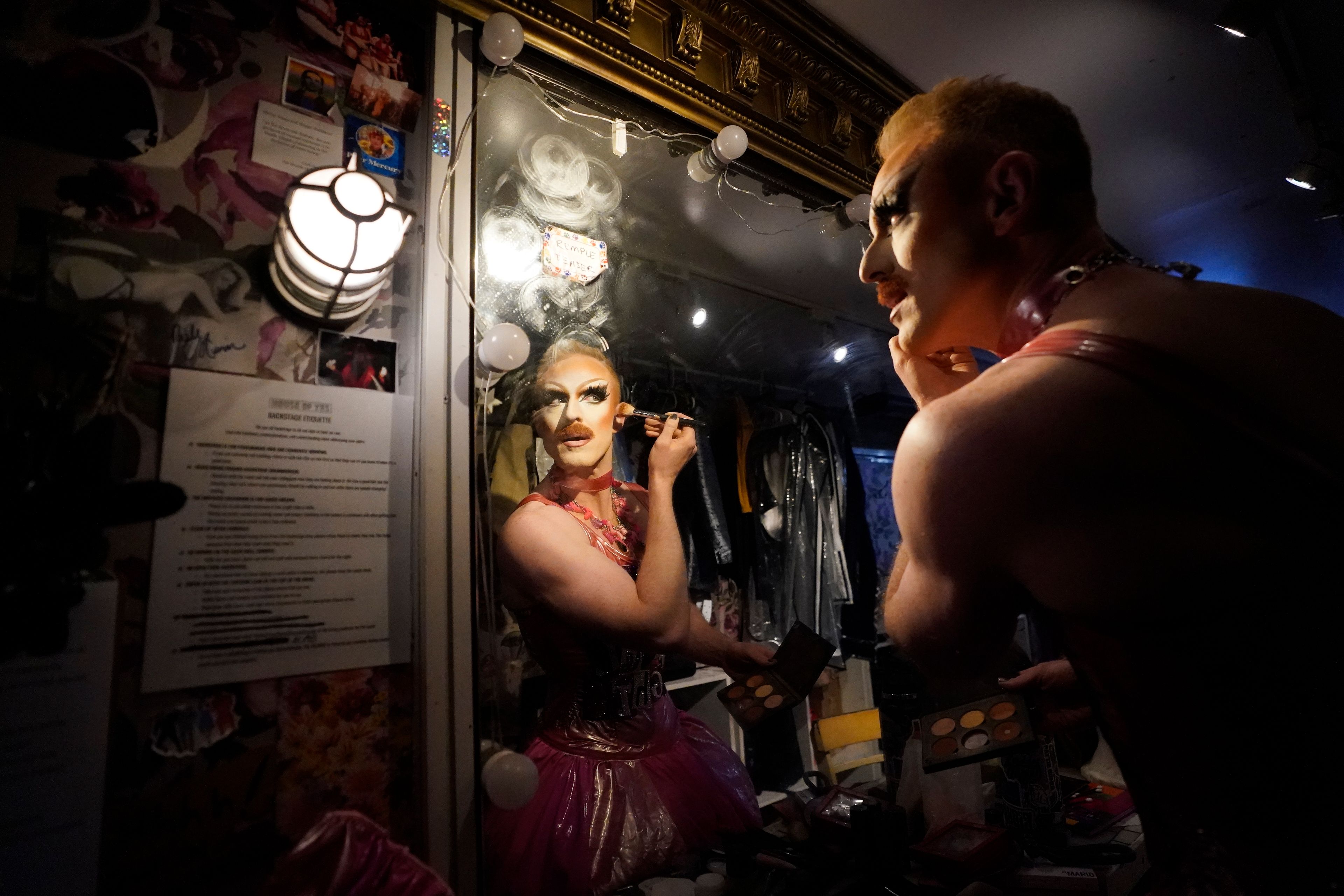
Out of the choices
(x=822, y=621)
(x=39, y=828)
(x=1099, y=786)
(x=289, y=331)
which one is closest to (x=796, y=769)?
(x=822, y=621)

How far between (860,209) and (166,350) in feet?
6.47

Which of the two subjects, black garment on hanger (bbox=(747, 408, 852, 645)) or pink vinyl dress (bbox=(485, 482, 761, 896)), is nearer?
pink vinyl dress (bbox=(485, 482, 761, 896))

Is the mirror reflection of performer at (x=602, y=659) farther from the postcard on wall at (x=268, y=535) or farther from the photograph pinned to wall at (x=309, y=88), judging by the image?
the photograph pinned to wall at (x=309, y=88)

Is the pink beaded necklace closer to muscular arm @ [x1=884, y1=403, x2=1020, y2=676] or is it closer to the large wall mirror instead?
the large wall mirror

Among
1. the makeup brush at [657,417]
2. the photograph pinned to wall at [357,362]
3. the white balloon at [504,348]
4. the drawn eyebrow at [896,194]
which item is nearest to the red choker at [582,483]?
the makeup brush at [657,417]

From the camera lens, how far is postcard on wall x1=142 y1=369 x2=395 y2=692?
3.09 feet

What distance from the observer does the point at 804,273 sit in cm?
209

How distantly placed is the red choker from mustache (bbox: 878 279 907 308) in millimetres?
741

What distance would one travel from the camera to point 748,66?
6.12 feet

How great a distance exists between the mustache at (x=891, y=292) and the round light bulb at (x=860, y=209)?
38.1 inches

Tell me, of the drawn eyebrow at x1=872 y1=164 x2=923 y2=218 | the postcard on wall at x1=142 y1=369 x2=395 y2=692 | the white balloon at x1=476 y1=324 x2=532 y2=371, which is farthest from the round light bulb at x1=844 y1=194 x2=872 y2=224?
the postcard on wall at x1=142 y1=369 x2=395 y2=692

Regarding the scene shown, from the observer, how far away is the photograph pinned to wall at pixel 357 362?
A: 111 centimetres
